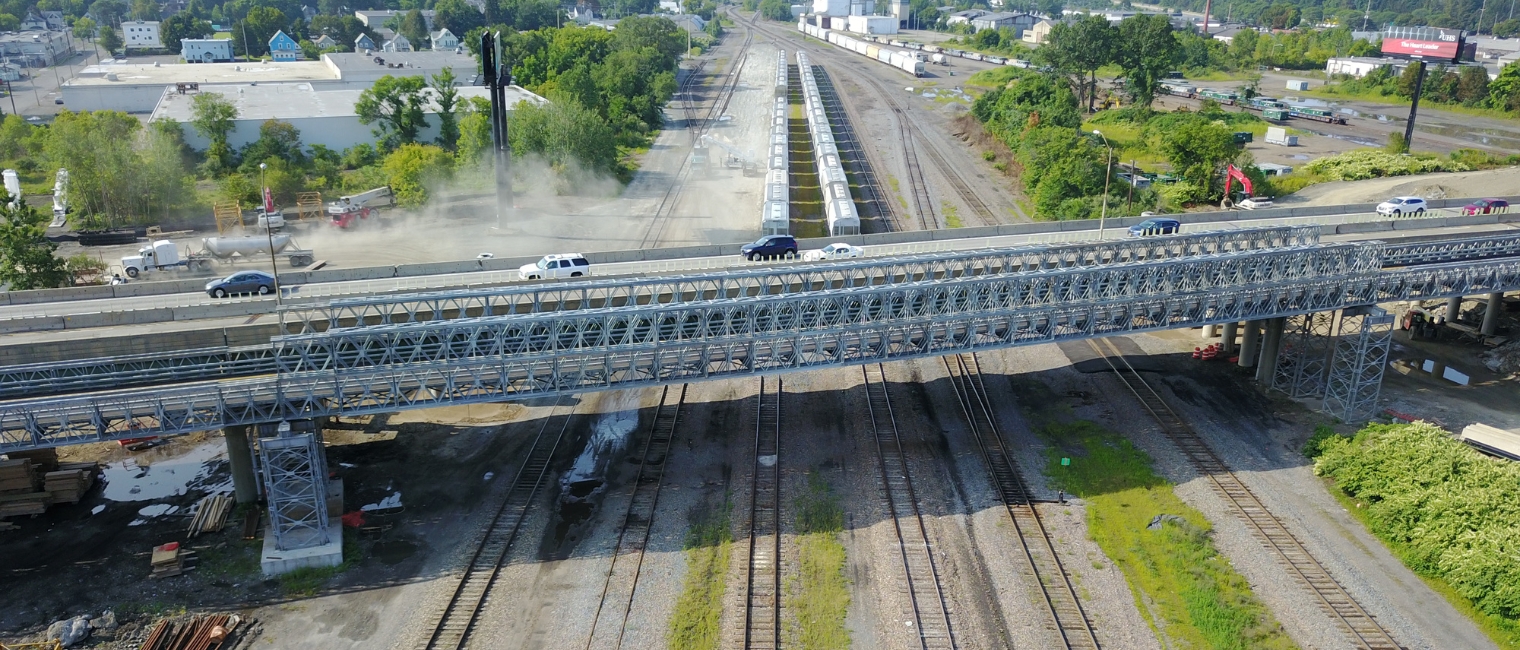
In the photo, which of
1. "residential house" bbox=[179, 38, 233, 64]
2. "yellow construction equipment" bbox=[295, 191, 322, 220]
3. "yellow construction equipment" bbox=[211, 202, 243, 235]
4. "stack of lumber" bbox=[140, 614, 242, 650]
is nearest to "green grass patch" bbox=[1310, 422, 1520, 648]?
"stack of lumber" bbox=[140, 614, 242, 650]

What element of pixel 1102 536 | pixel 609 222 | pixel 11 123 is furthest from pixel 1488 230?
pixel 11 123

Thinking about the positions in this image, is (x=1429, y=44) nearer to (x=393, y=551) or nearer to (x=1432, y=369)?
(x=1432, y=369)

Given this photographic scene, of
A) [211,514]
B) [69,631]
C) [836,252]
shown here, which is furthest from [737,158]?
[69,631]

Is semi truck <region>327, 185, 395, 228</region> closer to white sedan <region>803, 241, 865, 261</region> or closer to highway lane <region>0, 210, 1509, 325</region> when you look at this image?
highway lane <region>0, 210, 1509, 325</region>

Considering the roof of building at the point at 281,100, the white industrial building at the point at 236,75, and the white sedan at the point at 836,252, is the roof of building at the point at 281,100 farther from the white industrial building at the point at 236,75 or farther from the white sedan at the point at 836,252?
the white sedan at the point at 836,252

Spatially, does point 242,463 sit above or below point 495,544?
above

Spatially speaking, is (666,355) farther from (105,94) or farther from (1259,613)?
(105,94)

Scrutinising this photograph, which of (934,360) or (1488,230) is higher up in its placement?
(1488,230)
